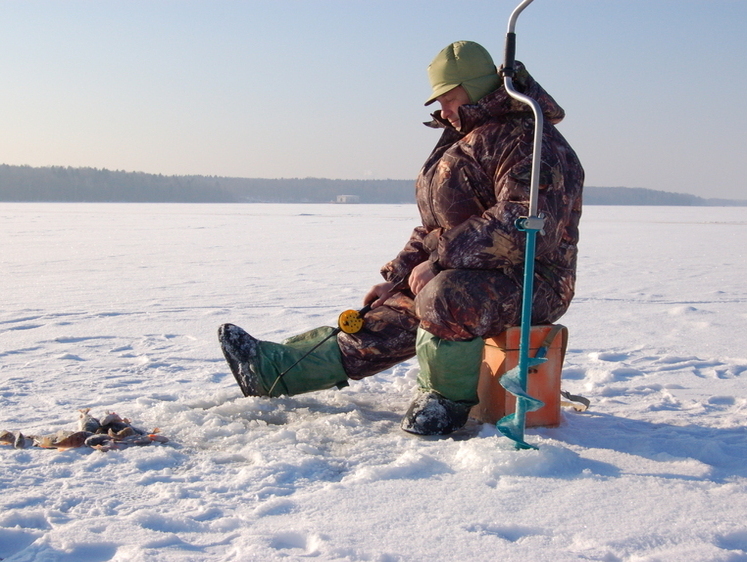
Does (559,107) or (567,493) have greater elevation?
(559,107)

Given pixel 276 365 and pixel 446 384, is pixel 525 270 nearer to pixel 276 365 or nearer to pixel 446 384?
pixel 446 384

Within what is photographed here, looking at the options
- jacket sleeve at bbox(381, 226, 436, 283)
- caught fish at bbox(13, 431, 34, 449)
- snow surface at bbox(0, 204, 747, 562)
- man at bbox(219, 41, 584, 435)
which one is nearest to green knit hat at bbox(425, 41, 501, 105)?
man at bbox(219, 41, 584, 435)

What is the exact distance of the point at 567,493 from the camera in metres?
2.00

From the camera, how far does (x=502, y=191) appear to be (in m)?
2.50

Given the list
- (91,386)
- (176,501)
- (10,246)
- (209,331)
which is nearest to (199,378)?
(91,386)

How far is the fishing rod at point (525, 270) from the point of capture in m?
2.19

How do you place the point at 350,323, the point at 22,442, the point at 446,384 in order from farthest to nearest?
the point at 350,323 → the point at 446,384 → the point at 22,442

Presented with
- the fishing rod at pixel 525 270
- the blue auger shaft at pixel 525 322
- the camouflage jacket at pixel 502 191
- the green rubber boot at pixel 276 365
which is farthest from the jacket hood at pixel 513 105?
the green rubber boot at pixel 276 365

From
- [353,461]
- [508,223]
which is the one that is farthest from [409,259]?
[353,461]

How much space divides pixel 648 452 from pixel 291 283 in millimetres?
5344

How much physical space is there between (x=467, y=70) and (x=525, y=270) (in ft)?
2.86

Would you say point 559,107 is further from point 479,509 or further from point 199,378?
point 199,378

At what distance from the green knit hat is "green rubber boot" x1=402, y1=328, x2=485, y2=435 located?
93 cm

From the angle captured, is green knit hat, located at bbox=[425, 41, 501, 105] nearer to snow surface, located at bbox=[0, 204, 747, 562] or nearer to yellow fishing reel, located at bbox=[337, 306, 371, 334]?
yellow fishing reel, located at bbox=[337, 306, 371, 334]
